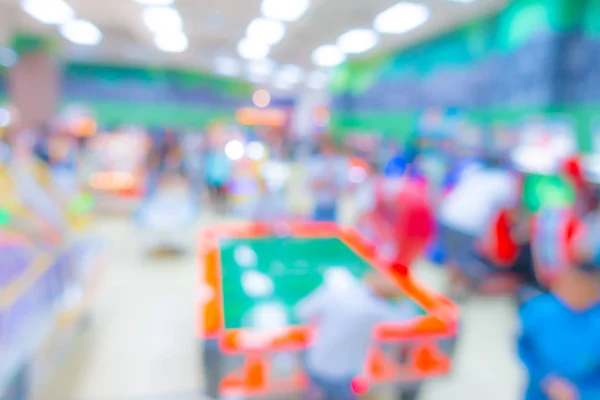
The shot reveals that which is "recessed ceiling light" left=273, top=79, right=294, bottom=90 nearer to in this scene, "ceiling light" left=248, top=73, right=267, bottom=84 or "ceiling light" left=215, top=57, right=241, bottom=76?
"ceiling light" left=248, top=73, right=267, bottom=84

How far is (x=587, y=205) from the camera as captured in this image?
360cm

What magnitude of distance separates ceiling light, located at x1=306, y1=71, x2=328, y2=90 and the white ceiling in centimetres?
241

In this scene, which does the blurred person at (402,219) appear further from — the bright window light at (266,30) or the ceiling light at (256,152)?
the ceiling light at (256,152)

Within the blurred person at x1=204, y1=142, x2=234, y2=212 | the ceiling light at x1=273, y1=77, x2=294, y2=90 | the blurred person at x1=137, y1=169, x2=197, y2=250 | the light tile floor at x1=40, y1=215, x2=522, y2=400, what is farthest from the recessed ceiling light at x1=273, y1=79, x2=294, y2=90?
the light tile floor at x1=40, y1=215, x2=522, y2=400

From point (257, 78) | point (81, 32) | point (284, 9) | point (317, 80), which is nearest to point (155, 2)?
point (284, 9)

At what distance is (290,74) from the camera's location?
13.8m

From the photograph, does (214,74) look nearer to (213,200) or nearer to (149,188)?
(213,200)

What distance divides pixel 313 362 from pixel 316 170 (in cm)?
380

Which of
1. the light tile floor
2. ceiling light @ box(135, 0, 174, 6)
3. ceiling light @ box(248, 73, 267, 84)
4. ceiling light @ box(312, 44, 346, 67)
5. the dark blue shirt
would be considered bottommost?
the light tile floor

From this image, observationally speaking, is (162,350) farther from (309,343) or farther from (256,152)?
(256,152)

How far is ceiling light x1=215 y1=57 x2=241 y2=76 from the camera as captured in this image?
1186cm

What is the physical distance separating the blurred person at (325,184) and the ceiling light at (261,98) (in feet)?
43.9

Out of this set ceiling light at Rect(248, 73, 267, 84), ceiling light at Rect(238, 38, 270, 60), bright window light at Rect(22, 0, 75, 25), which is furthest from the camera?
ceiling light at Rect(248, 73, 267, 84)

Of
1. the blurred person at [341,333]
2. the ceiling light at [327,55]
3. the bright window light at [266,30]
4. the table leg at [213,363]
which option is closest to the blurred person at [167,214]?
the bright window light at [266,30]
